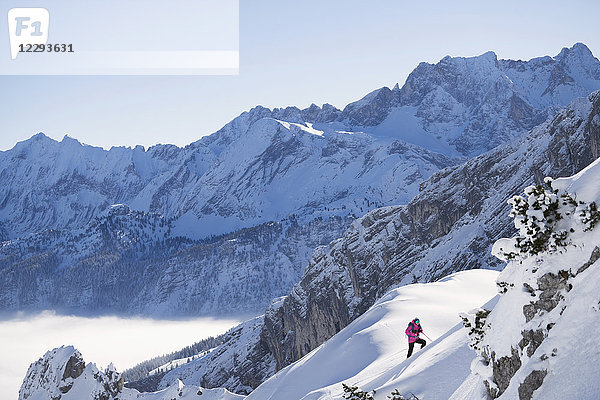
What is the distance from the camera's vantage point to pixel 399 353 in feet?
97.0

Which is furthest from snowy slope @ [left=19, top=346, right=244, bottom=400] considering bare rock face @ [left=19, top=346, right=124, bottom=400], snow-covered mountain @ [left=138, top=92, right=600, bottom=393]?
snow-covered mountain @ [left=138, top=92, right=600, bottom=393]

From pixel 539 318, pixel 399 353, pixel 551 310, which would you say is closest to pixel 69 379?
pixel 399 353

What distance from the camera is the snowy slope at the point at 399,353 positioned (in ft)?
64.5

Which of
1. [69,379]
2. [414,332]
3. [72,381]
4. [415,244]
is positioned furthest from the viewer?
[415,244]

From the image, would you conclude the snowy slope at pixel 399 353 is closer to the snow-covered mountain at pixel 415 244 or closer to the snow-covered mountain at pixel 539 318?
the snow-covered mountain at pixel 539 318

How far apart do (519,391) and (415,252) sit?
10436 cm

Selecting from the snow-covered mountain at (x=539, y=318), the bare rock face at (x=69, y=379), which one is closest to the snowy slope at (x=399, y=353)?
the snow-covered mountain at (x=539, y=318)

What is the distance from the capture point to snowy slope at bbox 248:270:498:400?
64.5 ft

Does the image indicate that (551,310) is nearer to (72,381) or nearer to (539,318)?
(539,318)

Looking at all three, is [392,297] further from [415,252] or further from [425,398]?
[415,252]

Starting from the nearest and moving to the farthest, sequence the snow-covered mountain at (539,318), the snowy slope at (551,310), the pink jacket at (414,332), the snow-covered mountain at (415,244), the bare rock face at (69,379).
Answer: the snowy slope at (551,310) < the snow-covered mountain at (539,318) < the pink jacket at (414,332) < the bare rock face at (69,379) < the snow-covered mountain at (415,244)

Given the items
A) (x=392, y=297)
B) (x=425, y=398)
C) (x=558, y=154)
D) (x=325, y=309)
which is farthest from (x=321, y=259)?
(x=425, y=398)

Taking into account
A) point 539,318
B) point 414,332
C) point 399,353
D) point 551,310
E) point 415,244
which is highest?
point 551,310

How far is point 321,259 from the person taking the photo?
14125 centimetres
